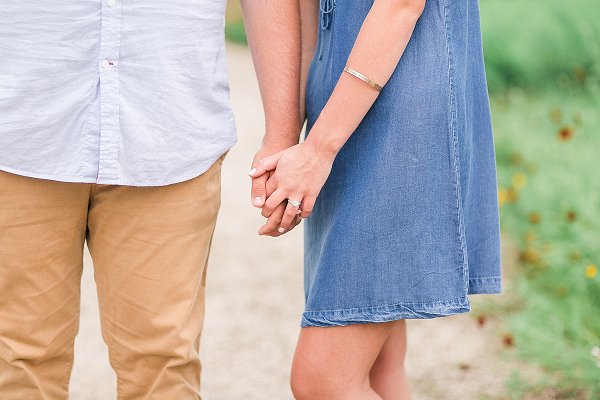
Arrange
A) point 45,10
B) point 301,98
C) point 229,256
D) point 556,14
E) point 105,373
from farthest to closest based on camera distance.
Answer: point 556,14
point 229,256
point 105,373
point 301,98
point 45,10

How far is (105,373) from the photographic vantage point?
264cm

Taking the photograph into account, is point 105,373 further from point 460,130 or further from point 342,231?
point 460,130

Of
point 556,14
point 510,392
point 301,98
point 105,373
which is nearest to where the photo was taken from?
point 301,98

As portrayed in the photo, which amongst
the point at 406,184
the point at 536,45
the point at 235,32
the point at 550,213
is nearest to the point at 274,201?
the point at 406,184

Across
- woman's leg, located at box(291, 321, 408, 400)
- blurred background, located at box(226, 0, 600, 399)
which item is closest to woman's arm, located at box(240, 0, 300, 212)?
woman's leg, located at box(291, 321, 408, 400)

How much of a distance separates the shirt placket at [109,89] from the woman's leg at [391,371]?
32.6 inches

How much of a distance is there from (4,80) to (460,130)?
923mm

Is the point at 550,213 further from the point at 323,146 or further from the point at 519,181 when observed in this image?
the point at 323,146

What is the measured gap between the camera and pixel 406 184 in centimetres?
129

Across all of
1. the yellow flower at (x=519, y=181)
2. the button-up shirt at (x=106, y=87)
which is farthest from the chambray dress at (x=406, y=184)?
the yellow flower at (x=519, y=181)

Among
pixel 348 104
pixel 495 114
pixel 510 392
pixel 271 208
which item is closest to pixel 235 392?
pixel 510 392

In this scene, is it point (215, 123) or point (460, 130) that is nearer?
point (460, 130)

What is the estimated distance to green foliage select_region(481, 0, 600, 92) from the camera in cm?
534

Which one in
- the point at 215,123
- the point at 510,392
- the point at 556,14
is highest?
the point at 556,14
